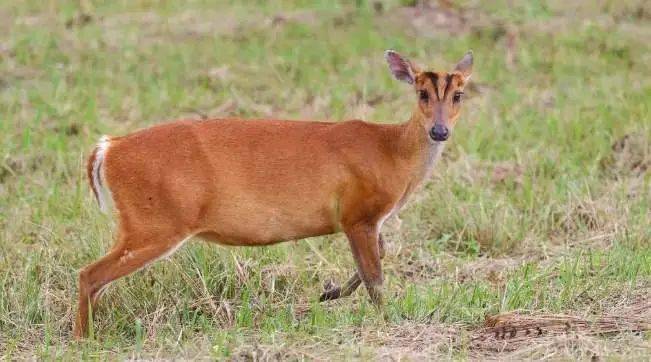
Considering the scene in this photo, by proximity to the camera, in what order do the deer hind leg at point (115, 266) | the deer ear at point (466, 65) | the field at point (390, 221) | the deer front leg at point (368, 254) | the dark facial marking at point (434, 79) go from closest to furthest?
the field at point (390, 221) < the deer hind leg at point (115, 266) < the deer front leg at point (368, 254) < the dark facial marking at point (434, 79) < the deer ear at point (466, 65)

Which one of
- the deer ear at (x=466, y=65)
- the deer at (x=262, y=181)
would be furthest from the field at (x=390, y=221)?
the deer ear at (x=466, y=65)

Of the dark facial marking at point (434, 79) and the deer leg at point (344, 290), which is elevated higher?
the dark facial marking at point (434, 79)

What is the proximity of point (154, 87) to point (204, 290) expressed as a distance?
5.15 meters

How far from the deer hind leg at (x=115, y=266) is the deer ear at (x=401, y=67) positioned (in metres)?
1.73

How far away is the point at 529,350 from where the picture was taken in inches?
266

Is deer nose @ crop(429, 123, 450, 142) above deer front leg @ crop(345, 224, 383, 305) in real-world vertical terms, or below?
above

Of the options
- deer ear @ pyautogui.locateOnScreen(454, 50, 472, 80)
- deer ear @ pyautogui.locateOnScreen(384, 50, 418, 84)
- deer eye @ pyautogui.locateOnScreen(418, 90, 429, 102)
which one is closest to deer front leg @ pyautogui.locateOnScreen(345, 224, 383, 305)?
deer eye @ pyautogui.locateOnScreen(418, 90, 429, 102)

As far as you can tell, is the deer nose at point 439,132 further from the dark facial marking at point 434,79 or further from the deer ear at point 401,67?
the deer ear at point 401,67

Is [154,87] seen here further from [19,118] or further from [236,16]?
[236,16]

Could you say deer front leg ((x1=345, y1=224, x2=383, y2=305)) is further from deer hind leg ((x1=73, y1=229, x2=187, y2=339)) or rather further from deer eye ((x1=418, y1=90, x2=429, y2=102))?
deer hind leg ((x1=73, y1=229, x2=187, y2=339))

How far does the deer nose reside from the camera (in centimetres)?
784

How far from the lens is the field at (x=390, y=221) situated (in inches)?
283

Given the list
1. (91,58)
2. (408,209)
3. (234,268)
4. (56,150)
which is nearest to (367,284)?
(234,268)

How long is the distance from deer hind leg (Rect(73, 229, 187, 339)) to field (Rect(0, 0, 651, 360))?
6.9 inches
